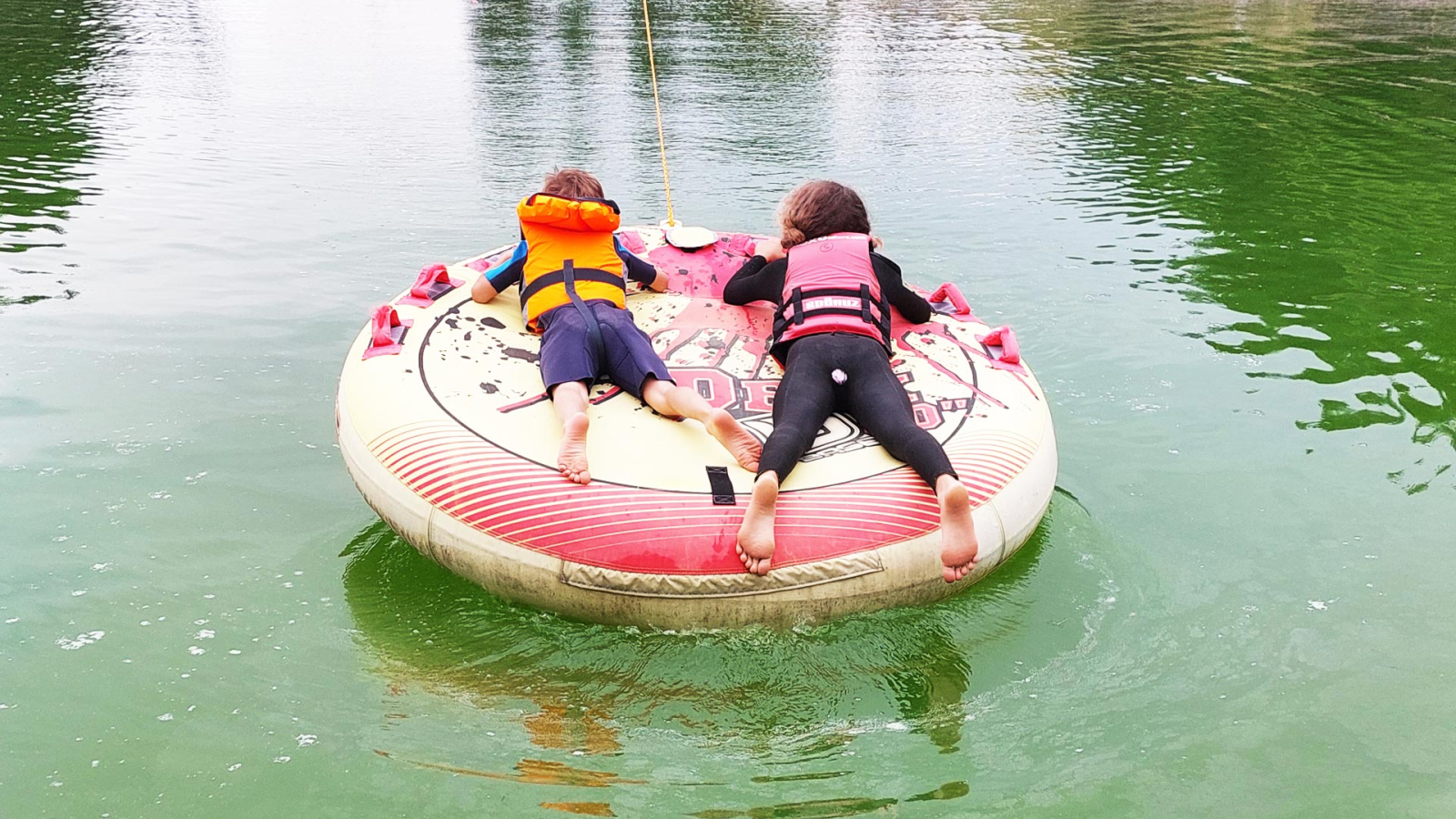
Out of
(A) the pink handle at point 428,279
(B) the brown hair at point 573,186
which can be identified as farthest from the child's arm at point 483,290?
(B) the brown hair at point 573,186

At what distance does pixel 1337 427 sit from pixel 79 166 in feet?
33.0

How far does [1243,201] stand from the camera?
9375mm

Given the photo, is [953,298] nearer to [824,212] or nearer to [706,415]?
[824,212]

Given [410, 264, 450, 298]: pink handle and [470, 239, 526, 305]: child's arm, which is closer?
[470, 239, 526, 305]: child's arm

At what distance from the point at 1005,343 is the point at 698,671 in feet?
6.85

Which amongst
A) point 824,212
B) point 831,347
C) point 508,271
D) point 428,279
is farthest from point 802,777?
point 428,279

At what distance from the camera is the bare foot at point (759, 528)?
352 centimetres

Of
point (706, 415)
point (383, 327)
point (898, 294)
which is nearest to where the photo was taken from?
point (706, 415)

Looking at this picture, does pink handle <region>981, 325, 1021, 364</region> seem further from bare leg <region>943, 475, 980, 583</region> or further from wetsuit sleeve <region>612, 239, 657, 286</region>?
wetsuit sleeve <region>612, 239, 657, 286</region>

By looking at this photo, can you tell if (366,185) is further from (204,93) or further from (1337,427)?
(1337,427)

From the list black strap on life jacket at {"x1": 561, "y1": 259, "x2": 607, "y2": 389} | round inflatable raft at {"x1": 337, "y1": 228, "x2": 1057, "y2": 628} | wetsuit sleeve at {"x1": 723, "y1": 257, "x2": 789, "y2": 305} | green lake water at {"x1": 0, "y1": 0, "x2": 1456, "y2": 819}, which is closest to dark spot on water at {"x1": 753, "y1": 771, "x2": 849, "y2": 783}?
green lake water at {"x1": 0, "y1": 0, "x2": 1456, "y2": 819}

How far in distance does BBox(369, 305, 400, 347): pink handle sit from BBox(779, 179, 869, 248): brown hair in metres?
1.67

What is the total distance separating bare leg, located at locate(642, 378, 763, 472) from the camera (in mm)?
3789

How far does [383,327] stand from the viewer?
15.1 ft
